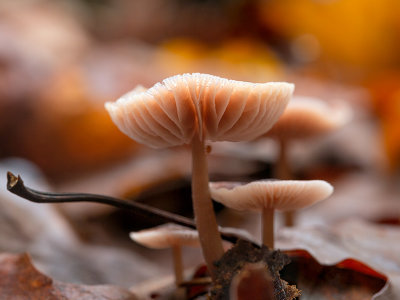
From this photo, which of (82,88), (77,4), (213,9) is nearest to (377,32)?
(213,9)

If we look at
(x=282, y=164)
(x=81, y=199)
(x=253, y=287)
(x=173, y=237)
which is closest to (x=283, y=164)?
(x=282, y=164)

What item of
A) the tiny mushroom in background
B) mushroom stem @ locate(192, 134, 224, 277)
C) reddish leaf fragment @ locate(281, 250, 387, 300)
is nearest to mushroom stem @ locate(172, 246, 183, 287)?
mushroom stem @ locate(192, 134, 224, 277)

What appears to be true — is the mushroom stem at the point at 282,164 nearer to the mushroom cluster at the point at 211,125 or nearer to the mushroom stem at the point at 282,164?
the mushroom stem at the point at 282,164

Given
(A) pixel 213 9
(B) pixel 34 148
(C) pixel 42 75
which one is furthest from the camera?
(A) pixel 213 9

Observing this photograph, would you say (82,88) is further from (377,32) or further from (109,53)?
(377,32)

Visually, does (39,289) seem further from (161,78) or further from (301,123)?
(161,78)

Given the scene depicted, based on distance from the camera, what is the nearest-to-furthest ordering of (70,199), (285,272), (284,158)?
(70,199)
(285,272)
(284,158)
